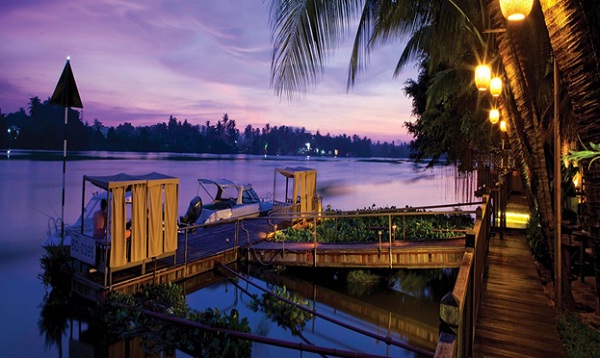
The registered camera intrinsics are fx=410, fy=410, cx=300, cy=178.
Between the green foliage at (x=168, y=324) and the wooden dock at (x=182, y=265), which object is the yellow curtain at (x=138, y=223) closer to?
the wooden dock at (x=182, y=265)

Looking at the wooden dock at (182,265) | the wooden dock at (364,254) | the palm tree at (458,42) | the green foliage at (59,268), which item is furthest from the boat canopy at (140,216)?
Result: the palm tree at (458,42)

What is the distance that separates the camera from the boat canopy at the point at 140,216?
9.34m

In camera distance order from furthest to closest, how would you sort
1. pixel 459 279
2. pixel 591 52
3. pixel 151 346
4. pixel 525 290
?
pixel 151 346
pixel 525 290
pixel 459 279
pixel 591 52

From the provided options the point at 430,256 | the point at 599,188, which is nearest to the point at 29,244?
the point at 430,256

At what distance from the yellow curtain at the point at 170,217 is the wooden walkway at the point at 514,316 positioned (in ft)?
25.0

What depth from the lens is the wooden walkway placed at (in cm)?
473

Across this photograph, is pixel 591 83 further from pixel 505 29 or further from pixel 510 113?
pixel 510 113

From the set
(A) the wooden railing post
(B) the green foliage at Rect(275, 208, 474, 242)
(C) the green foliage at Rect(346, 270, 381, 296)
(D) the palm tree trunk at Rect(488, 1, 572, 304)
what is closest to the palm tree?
(D) the palm tree trunk at Rect(488, 1, 572, 304)

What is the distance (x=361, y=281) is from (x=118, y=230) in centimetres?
685

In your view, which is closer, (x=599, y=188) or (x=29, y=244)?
(x=599, y=188)

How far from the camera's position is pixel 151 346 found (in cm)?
829

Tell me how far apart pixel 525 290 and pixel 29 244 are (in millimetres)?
22270

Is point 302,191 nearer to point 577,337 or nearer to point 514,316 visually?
point 514,316

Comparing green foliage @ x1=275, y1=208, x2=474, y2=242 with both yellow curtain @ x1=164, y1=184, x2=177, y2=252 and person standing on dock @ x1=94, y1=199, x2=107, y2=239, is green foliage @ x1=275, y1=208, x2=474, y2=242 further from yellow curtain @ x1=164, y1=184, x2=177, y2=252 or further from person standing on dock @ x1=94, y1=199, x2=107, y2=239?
person standing on dock @ x1=94, y1=199, x2=107, y2=239
